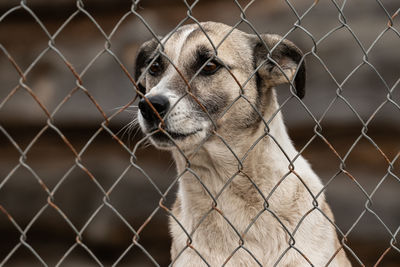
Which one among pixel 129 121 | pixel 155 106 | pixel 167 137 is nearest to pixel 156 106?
pixel 155 106

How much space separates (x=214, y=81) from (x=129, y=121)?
1831mm

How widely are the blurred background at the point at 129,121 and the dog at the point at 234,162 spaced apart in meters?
1.51

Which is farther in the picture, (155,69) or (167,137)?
(155,69)

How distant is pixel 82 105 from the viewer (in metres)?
4.49

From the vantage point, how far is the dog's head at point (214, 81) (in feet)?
8.06

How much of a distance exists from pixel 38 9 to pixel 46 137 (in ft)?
3.74

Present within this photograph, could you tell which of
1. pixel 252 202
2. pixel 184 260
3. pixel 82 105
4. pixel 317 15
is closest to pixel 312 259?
pixel 252 202

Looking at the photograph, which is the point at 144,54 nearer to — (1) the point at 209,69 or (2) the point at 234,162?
(1) the point at 209,69

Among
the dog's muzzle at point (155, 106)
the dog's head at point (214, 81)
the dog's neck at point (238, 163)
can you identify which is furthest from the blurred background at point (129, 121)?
the dog's muzzle at point (155, 106)

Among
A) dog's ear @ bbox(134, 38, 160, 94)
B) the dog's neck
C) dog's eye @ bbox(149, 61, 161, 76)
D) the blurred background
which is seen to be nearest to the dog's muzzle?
the dog's neck

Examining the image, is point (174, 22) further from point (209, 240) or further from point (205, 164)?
point (209, 240)

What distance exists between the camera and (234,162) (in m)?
2.71

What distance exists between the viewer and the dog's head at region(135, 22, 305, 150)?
96.7 inches

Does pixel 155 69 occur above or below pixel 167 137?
above
